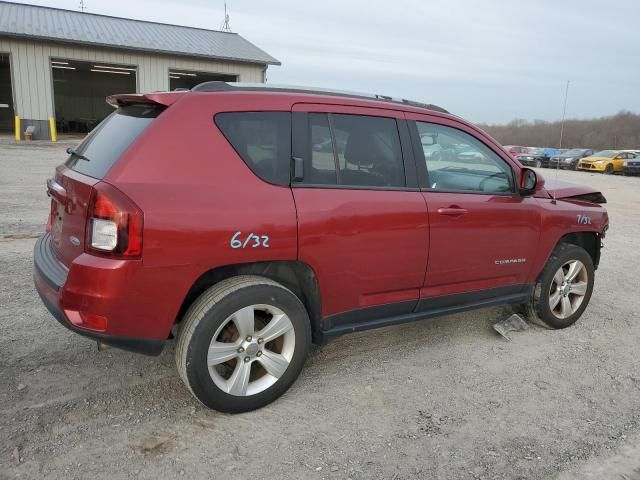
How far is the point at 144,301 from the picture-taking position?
2.57 meters

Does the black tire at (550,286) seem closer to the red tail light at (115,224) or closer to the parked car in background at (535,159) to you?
the red tail light at (115,224)

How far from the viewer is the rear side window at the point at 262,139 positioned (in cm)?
282

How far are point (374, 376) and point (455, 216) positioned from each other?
122 cm

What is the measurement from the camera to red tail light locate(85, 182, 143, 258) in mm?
2447

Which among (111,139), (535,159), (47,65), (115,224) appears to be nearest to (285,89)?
(111,139)

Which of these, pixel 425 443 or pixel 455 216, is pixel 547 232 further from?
pixel 425 443

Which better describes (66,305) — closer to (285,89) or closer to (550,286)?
(285,89)

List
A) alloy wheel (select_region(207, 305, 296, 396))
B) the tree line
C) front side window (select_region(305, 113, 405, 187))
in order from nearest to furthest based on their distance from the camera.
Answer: alloy wheel (select_region(207, 305, 296, 396))
front side window (select_region(305, 113, 405, 187))
the tree line

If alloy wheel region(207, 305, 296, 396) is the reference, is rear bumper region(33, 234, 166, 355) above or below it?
above

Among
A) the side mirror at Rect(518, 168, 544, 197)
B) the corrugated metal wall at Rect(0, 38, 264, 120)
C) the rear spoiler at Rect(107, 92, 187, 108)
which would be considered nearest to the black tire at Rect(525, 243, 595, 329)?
the side mirror at Rect(518, 168, 544, 197)

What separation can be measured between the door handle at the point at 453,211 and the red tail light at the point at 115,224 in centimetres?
195

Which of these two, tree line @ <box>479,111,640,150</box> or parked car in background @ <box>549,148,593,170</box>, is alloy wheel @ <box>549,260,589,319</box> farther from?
tree line @ <box>479,111,640,150</box>

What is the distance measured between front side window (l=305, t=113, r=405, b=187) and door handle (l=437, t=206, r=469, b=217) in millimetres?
334

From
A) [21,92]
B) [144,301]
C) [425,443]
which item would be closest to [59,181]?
[144,301]
